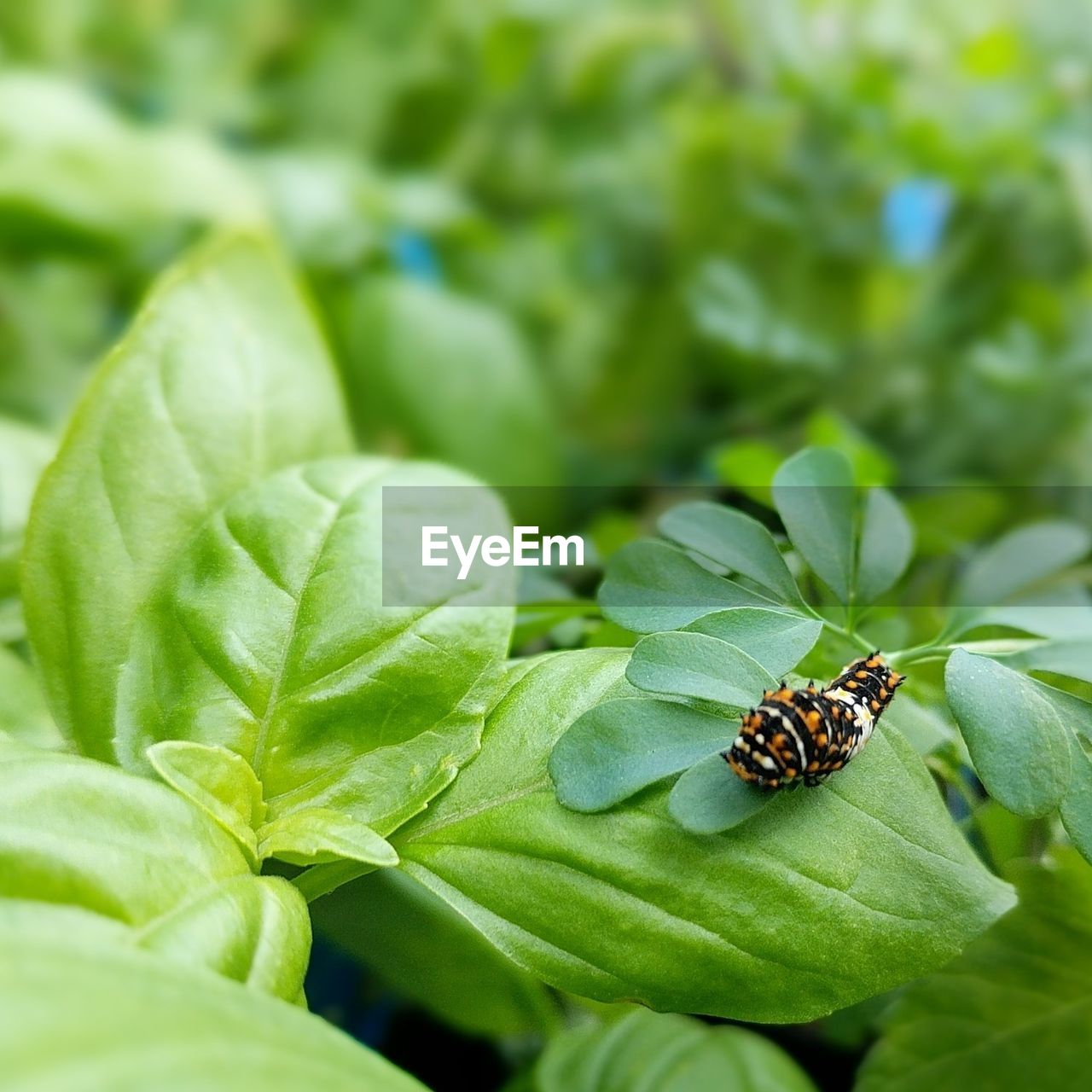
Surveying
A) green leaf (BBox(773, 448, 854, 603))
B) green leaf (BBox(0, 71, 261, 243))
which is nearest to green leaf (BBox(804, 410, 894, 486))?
green leaf (BBox(773, 448, 854, 603))

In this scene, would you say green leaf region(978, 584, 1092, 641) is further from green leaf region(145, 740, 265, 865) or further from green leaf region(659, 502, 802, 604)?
green leaf region(145, 740, 265, 865)

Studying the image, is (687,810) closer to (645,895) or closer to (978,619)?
(645,895)

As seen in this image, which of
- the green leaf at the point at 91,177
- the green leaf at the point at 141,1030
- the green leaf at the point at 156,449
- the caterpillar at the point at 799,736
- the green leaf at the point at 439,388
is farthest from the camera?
the green leaf at the point at 439,388

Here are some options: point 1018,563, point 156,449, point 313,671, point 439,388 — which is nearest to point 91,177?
point 439,388

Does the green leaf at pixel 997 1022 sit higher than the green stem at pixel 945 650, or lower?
lower

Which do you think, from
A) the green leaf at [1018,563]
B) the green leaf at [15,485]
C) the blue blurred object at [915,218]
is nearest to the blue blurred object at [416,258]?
the blue blurred object at [915,218]

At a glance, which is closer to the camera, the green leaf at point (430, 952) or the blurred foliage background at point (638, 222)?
the green leaf at point (430, 952)

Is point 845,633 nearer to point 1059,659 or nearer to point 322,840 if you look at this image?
point 1059,659

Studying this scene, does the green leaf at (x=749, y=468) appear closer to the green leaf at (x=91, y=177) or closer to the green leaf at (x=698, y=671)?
the green leaf at (x=698, y=671)
